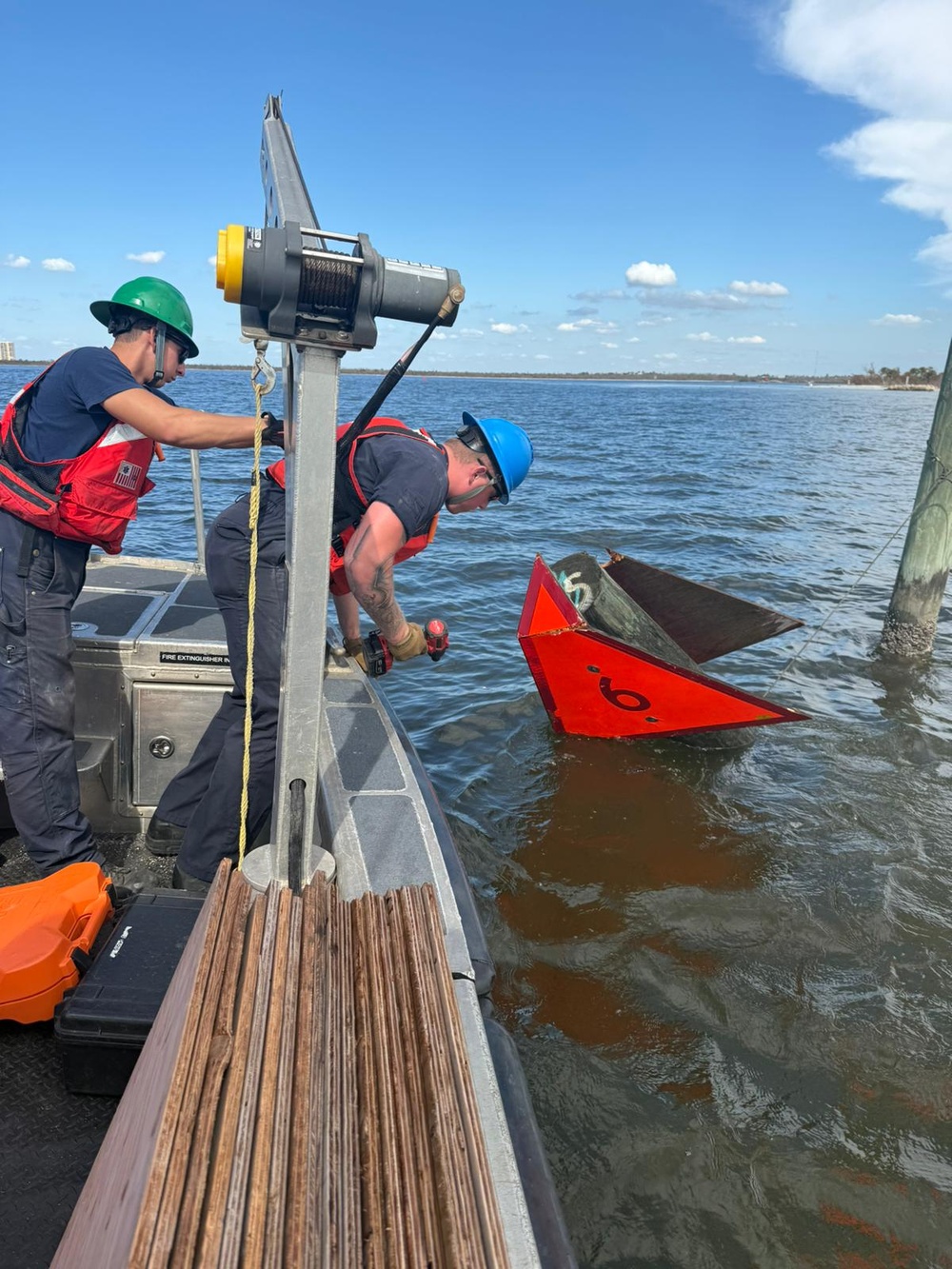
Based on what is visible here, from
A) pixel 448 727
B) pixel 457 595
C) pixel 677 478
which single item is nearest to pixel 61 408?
pixel 448 727

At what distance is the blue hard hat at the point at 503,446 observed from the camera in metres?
3.50

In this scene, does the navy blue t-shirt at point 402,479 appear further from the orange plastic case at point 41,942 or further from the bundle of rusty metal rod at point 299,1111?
the orange plastic case at point 41,942

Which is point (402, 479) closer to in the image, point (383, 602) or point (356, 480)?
point (356, 480)

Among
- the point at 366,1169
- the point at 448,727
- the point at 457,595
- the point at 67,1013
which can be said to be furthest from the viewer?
the point at 457,595

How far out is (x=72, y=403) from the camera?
3.00 m

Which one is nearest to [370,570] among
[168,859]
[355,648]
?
[355,648]

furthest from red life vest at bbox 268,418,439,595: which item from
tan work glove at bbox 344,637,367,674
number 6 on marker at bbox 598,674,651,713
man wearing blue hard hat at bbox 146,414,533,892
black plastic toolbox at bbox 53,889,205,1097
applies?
number 6 on marker at bbox 598,674,651,713

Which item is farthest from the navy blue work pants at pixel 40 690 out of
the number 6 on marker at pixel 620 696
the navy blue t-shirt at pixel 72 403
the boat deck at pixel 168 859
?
the number 6 on marker at pixel 620 696

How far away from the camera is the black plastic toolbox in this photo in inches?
95.2

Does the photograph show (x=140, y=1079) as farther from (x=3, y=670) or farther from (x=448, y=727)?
(x=448, y=727)

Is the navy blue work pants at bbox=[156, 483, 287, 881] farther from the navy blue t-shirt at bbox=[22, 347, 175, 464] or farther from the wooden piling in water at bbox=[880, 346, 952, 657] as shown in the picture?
the wooden piling in water at bbox=[880, 346, 952, 657]

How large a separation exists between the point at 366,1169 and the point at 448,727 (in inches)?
211

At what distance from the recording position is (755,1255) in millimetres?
2732

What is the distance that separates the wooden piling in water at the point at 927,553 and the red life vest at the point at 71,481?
6943 mm
